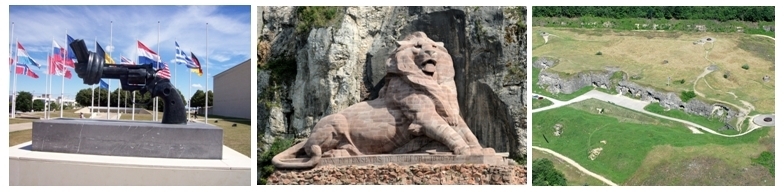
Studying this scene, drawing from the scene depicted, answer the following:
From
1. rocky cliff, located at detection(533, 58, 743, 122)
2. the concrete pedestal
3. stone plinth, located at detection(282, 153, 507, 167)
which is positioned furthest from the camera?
rocky cliff, located at detection(533, 58, 743, 122)

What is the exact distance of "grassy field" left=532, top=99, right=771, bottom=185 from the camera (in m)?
21.5

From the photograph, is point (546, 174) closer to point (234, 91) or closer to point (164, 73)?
point (234, 91)

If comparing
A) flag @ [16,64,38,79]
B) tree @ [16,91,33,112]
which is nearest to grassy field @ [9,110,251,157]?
tree @ [16,91,33,112]

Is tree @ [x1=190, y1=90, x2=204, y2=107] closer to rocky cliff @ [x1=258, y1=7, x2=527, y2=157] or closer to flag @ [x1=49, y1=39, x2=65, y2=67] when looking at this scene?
rocky cliff @ [x1=258, y1=7, x2=527, y2=157]

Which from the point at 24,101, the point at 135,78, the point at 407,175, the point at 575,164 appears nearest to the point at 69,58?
the point at 135,78

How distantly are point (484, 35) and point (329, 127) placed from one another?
5.54m

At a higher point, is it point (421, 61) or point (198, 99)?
point (421, 61)

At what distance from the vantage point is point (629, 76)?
75.8ft

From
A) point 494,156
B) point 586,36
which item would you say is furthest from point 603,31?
point 494,156

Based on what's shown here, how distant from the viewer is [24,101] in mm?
23562

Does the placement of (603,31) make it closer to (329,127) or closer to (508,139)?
(508,139)

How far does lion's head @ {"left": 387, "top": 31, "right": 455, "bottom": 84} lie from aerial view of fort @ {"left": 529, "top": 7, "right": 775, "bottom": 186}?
5262 mm

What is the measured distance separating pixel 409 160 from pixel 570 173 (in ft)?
23.1

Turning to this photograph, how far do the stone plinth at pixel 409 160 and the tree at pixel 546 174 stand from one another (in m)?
4.42
